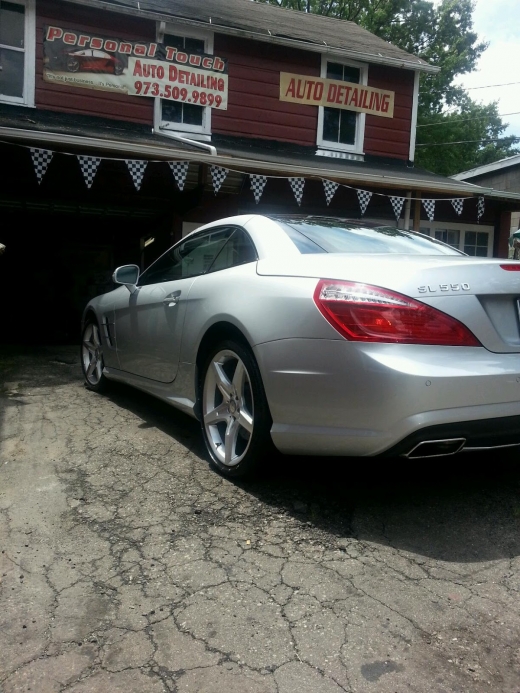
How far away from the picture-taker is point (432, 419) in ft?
7.95

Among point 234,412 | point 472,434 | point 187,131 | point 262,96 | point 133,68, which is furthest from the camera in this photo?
point 262,96

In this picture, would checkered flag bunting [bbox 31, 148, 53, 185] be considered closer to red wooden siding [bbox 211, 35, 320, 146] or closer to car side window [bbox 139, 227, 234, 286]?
car side window [bbox 139, 227, 234, 286]

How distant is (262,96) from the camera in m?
11.6

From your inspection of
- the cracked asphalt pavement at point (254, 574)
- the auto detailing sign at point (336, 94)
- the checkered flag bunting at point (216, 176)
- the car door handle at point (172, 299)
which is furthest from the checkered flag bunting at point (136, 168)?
the cracked asphalt pavement at point (254, 574)

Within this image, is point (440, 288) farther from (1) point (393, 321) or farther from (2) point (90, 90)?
(2) point (90, 90)

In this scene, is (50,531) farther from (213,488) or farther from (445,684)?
(445,684)

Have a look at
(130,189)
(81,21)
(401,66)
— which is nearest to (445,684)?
(130,189)

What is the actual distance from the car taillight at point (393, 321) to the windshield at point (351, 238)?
62 centimetres

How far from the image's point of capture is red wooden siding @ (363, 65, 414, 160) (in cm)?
1248

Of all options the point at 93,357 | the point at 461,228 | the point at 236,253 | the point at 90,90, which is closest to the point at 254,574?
the point at 236,253

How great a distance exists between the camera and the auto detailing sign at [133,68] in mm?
10016

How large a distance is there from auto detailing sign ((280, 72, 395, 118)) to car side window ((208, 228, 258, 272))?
9060 millimetres

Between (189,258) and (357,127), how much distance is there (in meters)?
9.46

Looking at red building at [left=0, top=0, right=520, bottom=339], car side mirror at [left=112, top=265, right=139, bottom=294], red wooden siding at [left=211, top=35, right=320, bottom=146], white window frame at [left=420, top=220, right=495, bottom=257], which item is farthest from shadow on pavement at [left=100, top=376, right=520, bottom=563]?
white window frame at [left=420, top=220, right=495, bottom=257]
